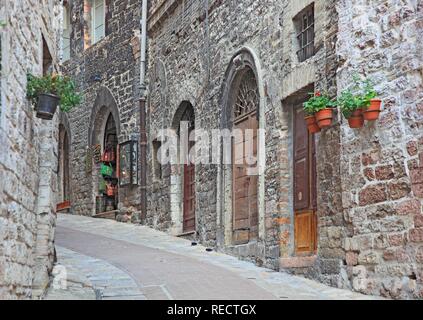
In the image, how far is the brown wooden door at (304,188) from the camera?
8523 mm

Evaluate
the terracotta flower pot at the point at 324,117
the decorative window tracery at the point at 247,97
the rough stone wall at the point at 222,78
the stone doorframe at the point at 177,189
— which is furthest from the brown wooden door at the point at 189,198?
the terracotta flower pot at the point at 324,117

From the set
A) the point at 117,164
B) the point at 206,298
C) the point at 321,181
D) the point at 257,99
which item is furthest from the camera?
the point at 117,164

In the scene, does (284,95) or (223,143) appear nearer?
(284,95)

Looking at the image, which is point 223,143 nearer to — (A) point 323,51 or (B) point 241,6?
(B) point 241,6

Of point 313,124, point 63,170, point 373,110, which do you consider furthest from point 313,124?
point 63,170

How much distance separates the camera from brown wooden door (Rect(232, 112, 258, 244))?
10.2 metres

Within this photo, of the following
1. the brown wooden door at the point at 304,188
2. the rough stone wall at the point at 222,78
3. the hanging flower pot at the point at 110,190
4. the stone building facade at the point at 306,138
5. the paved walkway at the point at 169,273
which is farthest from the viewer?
the hanging flower pot at the point at 110,190

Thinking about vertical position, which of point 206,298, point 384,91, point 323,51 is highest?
point 323,51

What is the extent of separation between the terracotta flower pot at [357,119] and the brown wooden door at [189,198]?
605 cm

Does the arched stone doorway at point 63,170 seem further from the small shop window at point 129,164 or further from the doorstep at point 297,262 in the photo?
the doorstep at point 297,262

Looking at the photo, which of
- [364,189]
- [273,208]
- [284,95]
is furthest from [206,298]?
[284,95]

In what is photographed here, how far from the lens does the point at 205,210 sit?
38.3 feet

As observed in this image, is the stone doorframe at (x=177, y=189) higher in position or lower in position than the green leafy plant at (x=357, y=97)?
lower
